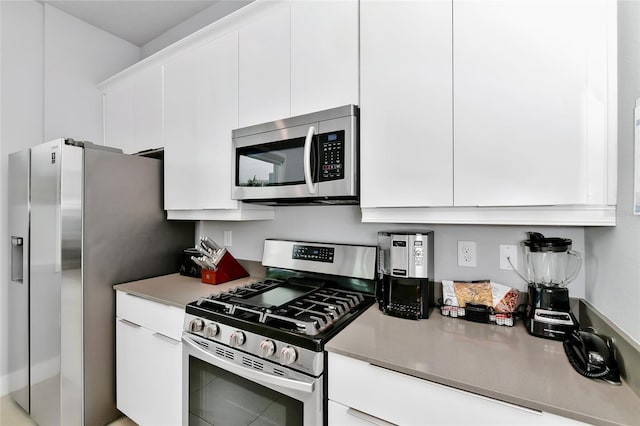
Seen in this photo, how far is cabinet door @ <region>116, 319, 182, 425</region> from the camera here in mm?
1575

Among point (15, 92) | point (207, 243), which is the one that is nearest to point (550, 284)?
point (207, 243)

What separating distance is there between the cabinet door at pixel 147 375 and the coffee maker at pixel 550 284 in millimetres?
1617

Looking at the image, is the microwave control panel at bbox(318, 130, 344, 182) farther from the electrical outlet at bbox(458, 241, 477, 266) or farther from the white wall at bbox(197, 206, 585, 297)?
the electrical outlet at bbox(458, 241, 477, 266)

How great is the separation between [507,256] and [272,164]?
46.8 inches

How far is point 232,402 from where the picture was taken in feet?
4.33

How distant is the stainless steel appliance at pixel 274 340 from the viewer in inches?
43.3

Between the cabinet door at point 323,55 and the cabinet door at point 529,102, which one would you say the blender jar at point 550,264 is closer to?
the cabinet door at point 529,102

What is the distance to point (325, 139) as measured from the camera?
4.61ft

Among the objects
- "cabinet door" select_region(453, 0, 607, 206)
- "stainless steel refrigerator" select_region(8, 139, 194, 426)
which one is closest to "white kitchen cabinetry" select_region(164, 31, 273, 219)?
"stainless steel refrigerator" select_region(8, 139, 194, 426)

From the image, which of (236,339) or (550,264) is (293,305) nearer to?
(236,339)

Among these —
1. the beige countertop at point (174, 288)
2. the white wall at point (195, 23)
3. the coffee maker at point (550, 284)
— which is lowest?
the beige countertop at point (174, 288)

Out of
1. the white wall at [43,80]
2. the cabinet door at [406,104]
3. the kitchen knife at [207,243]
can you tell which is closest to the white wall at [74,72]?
the white wall at [43,80]

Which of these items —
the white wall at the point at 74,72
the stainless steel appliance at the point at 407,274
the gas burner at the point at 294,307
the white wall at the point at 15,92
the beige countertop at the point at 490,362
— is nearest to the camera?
the beige countertop at the point at 490,362

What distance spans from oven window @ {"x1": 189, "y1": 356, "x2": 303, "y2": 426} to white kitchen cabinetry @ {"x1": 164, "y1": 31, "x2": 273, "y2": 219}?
850mm
